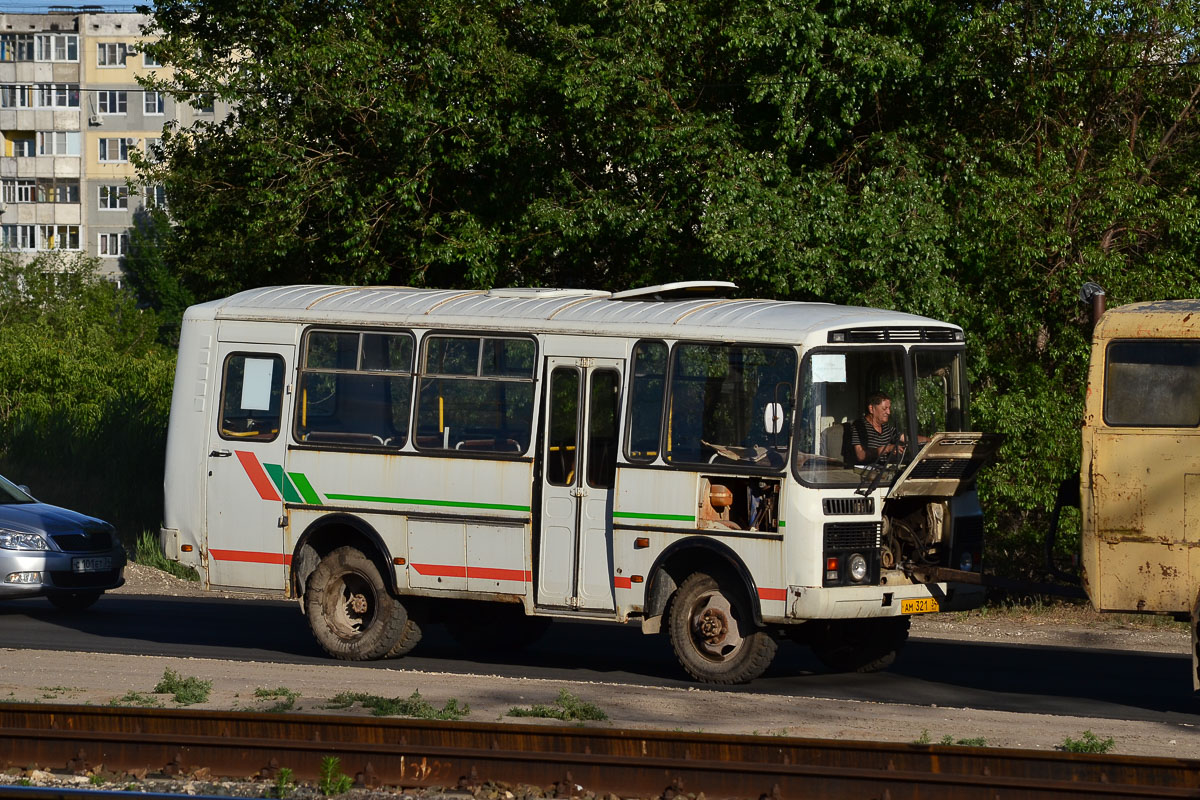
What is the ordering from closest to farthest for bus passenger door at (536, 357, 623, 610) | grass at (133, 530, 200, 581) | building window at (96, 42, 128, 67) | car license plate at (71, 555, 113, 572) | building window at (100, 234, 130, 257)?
bus passenger door at (536, 357, 623, 610)
car license plate at (71, 555, 113, 572)
grass at (133, 530, 200, 581)
building window at (96, 42, 128, 67)
building window at (100, 234, 130, 257)

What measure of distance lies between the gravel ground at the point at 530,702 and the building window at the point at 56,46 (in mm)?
76067

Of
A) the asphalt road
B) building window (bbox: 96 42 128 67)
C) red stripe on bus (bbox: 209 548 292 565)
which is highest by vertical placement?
building window (bbox: 96 42 128 67)

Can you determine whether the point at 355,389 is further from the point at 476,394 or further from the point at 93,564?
the point at 93,564

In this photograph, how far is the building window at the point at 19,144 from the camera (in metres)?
85.1

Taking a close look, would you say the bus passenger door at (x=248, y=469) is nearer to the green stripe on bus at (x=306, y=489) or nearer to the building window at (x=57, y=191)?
the green stripe on bus at (x=306, y=489)

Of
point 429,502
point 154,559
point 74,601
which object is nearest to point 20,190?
point 154,559

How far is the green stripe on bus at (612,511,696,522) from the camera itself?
12.9m

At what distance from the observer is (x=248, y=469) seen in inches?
588

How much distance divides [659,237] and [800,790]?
11660 mm

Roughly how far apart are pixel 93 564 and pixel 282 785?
965cm

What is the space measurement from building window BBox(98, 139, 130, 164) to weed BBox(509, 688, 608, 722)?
78.3 m

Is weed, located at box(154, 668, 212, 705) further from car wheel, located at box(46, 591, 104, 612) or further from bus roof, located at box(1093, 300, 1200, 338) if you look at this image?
bus roof, located at box(1093, 300, 1200, 338)

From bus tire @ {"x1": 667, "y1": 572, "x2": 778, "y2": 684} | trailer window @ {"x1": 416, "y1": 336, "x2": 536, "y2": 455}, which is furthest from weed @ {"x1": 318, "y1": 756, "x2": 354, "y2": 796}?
trailer window @ {"x1": 416, "y1": 336, "x2": 536, "y2": 455}

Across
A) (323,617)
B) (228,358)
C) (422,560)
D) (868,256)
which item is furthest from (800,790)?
(868,256)
